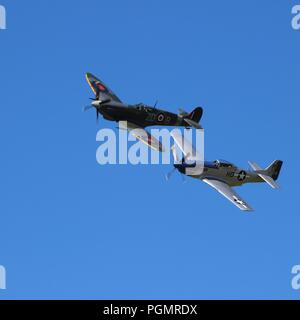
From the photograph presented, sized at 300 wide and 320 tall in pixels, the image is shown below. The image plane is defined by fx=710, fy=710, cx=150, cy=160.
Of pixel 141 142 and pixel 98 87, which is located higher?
pixel 98 87

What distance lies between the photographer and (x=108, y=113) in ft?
168

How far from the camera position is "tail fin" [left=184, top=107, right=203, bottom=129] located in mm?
54800

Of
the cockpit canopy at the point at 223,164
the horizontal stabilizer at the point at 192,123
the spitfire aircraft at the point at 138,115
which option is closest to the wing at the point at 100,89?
the spitfire aircraft at the point at 138,115

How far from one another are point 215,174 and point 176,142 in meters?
5.56

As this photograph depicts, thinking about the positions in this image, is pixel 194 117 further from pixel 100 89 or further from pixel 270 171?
pixel 270 171

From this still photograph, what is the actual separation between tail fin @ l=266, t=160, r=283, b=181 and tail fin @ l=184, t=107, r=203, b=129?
7.31 meters

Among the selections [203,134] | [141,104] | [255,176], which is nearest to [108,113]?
[141,104]

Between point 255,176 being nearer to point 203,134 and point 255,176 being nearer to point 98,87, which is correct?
point 203,134

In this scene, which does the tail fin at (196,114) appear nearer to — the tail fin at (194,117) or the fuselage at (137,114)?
the tail fin at (194,117)

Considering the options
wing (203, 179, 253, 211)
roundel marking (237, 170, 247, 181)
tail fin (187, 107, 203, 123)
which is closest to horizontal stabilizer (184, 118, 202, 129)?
tail fin (187, 107, 203, 123)

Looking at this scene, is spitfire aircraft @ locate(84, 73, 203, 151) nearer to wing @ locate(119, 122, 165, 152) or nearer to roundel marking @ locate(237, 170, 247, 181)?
wing @ locate(119, 122, 165, 152)

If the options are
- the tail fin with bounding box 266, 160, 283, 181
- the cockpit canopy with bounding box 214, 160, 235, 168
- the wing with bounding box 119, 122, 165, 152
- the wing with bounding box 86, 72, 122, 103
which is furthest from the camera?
the wing with bounding box 86, 72, 122, 103

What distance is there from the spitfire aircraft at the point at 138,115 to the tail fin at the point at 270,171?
6717 millimetres

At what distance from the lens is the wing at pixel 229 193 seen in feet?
142
